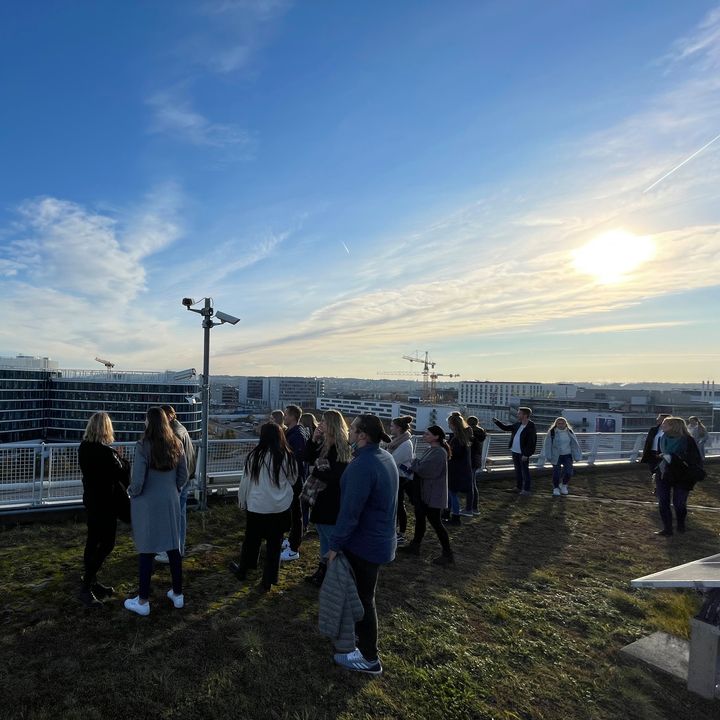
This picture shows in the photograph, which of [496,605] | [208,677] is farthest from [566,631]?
[208,677]

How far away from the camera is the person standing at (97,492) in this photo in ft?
12.8

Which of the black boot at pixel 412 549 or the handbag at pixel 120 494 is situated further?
the black boot at pixel 412 549

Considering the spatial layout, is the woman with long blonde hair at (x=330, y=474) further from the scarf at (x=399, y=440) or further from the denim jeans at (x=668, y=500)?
the denim jeans at (x=668, y=500)

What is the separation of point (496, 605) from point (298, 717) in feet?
7.56

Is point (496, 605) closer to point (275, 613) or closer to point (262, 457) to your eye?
point (275, 613)

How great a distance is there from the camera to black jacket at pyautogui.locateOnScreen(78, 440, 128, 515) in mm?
3895

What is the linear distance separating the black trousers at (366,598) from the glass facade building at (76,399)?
7992 centimetres

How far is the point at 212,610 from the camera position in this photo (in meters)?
3.88

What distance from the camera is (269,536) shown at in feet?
13.8

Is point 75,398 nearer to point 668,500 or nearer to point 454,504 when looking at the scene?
point 454,504

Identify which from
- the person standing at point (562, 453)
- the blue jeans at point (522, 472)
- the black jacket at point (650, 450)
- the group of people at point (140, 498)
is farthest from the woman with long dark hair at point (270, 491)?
the black jacket at point (650, 450)

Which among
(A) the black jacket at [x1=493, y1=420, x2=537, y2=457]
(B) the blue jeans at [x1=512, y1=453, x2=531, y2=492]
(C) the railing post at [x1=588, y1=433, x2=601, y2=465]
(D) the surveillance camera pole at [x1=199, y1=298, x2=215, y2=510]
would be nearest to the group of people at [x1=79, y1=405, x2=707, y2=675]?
(D) the surveillance camera pole at [x1=199, y1=298, x2=215, y2=510]

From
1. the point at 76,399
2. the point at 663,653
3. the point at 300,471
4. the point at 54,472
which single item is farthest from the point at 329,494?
the point at 76,399

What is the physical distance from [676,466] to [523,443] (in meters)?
2.70
